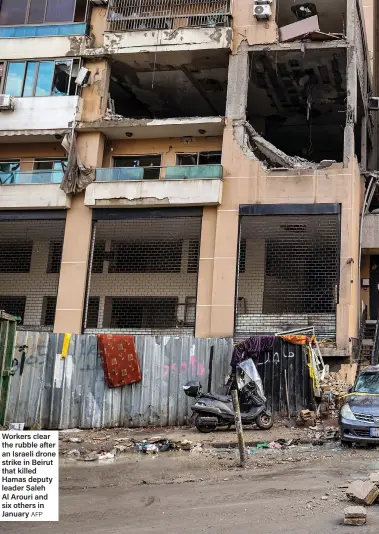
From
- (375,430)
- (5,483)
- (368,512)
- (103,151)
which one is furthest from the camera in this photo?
(103,151)

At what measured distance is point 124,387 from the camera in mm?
14430

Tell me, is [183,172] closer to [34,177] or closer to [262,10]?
[34,177]

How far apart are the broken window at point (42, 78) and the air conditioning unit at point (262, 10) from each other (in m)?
7.64

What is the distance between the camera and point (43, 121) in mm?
23141

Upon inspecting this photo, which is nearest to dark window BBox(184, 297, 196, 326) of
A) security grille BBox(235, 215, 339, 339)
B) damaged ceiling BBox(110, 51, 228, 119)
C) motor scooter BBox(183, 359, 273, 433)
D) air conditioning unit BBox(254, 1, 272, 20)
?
security grille BBox(235, 215, 339, 339)

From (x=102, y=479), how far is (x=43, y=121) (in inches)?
696

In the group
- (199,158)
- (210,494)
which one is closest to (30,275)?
(199,158)

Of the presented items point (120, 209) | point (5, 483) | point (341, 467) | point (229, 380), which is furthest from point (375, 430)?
point (120, 209)

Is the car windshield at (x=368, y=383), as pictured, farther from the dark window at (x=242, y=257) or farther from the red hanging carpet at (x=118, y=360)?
the dark window at (x=242, y=257)

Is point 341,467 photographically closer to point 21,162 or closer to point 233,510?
point 233,510

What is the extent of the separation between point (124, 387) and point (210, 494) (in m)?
7.11

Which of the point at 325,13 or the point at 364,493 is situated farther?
the point at 325,13

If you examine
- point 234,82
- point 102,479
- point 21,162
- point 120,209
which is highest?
point 234,82

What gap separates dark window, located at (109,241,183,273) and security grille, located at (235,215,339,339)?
3.68m
